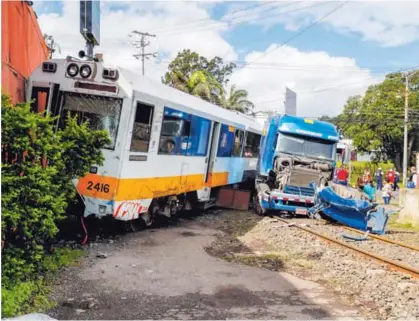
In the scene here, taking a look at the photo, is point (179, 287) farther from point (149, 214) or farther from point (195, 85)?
point (195, 85)

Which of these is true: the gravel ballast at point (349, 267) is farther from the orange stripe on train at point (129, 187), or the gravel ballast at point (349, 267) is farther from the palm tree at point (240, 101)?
the palm tree at point (240, 101)

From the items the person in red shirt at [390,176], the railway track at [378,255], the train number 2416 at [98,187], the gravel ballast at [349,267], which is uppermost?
the person in red shirt at [390,176]

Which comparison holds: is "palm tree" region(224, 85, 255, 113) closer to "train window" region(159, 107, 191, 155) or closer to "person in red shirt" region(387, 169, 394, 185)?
Result: "person in red shirt" region(387, 169, 394, 185)

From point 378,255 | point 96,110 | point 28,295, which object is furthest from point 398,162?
point 28,295

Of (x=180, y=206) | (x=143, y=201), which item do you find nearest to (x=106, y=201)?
(x=143, y=201)

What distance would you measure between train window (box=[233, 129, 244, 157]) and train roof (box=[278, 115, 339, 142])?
4.52ft

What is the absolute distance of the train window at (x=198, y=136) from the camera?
457 inches

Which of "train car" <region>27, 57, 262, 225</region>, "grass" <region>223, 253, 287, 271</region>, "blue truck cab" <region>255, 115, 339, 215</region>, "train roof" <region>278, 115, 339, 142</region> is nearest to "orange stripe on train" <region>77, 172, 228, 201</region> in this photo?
"train car" <region>27, 57, 262, 225</region>

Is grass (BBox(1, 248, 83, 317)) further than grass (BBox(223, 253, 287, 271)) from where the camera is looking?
No

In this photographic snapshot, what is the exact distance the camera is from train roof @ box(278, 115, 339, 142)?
15812 millimetres

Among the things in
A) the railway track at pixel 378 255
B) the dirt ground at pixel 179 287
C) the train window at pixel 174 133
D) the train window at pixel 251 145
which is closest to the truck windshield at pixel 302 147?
the train window at pixel 251 145

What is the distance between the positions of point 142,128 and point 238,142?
795cm

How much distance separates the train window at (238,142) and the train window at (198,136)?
3.29 meters

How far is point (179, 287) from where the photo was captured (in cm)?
675
